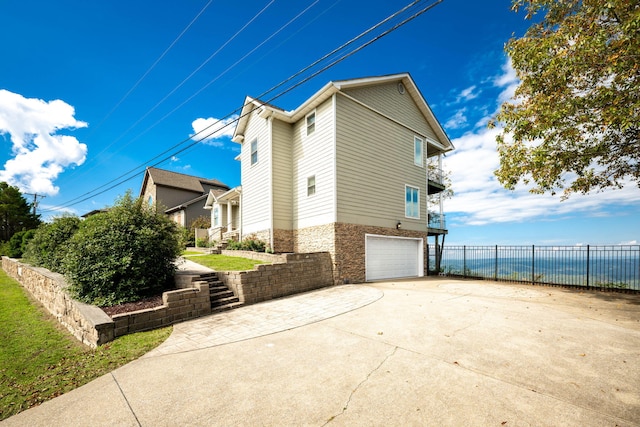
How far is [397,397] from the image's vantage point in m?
3.05

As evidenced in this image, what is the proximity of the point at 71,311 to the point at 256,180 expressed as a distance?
9642mm

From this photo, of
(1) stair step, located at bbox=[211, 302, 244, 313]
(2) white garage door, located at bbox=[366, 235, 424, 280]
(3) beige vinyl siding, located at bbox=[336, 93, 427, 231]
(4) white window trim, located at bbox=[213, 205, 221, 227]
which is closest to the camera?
(1) stair step, located at bbox=[211, 302, 244, 313]

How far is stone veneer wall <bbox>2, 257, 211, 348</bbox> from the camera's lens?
5395 mm

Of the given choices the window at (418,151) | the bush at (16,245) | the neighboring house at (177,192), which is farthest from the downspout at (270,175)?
the bush at (16,245)

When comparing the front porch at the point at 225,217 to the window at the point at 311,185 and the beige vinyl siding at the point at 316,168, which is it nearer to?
the beige vinyl siding at the point at 316,168

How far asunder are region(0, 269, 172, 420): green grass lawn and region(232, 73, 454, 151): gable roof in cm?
826

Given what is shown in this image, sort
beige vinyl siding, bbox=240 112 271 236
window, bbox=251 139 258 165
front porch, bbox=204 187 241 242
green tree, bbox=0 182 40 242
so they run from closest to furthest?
beige vinyl siding, bbox=240 112 271 236 → window, bbox=251 139 258 165 → front porch, bbox=204 187 241 242 → green tree, bbox=0 182 40 242

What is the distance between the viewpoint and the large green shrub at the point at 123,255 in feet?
22.5

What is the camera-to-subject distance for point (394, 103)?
48.2 ft

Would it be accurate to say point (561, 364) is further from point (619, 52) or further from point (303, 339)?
point (619, 52)

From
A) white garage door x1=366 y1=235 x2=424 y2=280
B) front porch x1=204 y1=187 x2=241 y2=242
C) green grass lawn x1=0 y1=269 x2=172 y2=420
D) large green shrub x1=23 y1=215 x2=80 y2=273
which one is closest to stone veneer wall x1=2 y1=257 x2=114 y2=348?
green grass lawn x1=0 y1=269 x2=172 y2=420

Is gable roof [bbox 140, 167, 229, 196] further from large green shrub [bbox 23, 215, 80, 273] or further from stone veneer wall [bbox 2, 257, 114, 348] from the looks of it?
stone veneer wall [bbox 2, 257, 114, 348]

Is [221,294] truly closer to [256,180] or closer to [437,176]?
[256,180]

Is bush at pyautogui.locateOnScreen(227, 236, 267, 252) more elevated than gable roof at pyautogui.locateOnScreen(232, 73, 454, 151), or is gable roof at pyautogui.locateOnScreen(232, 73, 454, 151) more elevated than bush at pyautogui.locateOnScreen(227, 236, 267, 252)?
gable roof at pyautogui.locateOnScreen(232, 73, 454, 151)
